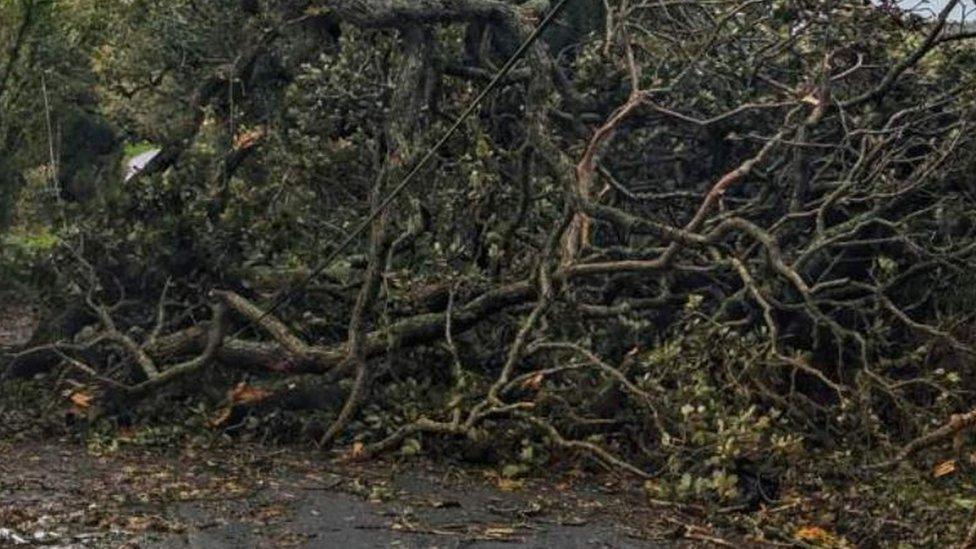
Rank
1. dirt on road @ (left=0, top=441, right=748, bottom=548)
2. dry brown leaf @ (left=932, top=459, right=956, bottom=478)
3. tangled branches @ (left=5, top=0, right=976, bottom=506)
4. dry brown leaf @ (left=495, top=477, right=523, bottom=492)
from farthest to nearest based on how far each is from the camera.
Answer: tangled branches @ (left=5, top=0, right=976, bottom=506) < dry brown leaf @ (left=495, top=477, right=523, bottom=492) < dry brown leaf @ (left=932, top=459, right=956, bottom=478) < dirt on road @ (left=0, top=441, right=748, bottom=548)

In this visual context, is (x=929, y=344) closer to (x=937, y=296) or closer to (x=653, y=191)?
(x=937, y=296)

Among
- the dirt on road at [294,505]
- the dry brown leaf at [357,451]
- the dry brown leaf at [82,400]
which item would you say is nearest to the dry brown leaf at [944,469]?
the dirt on road at [294,505]

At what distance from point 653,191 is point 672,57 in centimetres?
104

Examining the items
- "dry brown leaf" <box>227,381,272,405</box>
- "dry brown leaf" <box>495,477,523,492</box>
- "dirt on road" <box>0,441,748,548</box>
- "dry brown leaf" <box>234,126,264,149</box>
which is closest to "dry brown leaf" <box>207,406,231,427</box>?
"dry brown leaf" <box>227,381,272,405</box>

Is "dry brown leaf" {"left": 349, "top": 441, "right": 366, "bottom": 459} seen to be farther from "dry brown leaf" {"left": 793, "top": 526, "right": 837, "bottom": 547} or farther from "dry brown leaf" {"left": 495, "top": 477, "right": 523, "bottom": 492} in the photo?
"dry brown leaf" {"left": 793, "top": 526, "right": 837, "bottom": 547}

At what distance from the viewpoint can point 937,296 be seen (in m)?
7.96

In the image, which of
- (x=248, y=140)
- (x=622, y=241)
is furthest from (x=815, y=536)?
(x=248, y=140)

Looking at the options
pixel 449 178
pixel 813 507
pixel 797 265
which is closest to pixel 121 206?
pixel 449 178

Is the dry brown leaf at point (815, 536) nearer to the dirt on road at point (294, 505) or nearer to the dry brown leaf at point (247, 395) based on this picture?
the dirt on road at point (294, 505)

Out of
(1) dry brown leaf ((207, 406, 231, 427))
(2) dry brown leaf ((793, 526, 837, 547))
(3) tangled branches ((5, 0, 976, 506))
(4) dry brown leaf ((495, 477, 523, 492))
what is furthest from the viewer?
(1) dry brown leaf ((207, 406, 231, 427))

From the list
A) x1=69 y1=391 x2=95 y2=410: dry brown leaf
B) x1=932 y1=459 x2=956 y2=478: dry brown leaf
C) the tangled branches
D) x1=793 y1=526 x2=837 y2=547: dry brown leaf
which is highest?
the tangled branches

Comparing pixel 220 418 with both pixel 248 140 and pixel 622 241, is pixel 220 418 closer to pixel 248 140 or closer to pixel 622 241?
pixel 248 140

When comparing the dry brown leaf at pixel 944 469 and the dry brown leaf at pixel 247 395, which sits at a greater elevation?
the dry brown leaf at pixel 247 395

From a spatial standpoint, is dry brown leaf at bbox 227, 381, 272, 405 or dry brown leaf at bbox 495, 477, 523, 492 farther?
dry brown leaf at bbox 227, 381, 272, 405
